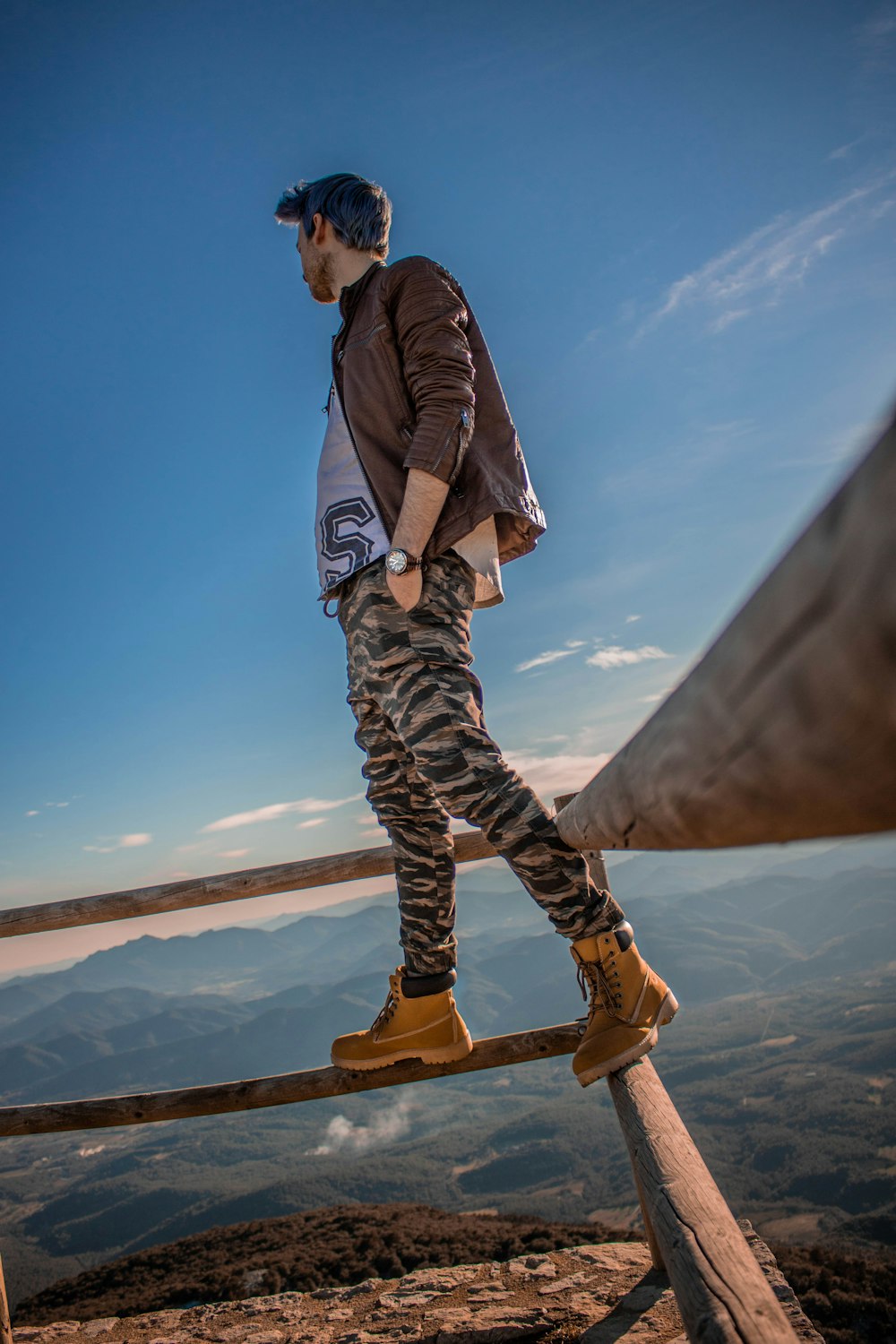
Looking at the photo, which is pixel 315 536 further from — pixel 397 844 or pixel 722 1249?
pixel 722 1249

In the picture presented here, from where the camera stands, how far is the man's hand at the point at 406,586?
6.14ft

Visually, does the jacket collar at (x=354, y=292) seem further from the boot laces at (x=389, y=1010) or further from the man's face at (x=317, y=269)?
the boot laces at (x=389, y=1010)

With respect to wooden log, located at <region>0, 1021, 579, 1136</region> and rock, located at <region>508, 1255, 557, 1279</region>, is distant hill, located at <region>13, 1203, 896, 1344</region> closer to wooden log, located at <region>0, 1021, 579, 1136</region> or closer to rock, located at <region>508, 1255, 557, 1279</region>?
rock, located at <region>508, 1255, 557, 1279</region>

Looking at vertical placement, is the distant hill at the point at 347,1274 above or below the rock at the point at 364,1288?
below

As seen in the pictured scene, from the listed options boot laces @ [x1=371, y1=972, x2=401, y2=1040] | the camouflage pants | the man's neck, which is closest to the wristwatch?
the camouflage pants

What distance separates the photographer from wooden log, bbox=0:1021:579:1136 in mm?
2311

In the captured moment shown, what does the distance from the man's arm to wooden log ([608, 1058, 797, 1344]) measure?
4.53 ft

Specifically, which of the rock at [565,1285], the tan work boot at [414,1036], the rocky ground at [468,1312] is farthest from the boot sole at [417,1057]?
the rock at [565,1285]

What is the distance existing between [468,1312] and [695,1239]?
7.72ft

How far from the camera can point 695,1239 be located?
48.2 inches

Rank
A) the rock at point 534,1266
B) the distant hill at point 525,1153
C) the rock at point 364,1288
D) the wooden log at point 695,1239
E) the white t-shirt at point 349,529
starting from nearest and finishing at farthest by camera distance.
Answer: the wooden log at point 695,1239
the white t-shirt at point 349,529
the rock at point 534,1266
the rock at point 364,1288
the distant hill at point 525,1153

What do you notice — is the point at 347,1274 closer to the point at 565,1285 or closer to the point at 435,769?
the point at 565,1285

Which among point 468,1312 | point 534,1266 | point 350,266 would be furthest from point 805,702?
point 534,1266

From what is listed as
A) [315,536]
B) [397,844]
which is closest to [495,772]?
[397,844]
